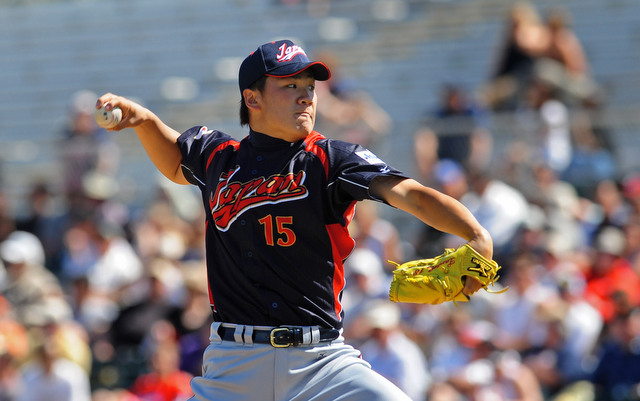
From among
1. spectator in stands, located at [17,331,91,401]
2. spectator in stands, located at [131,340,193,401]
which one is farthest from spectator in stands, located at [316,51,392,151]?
spectator in stands, located at [17,331,91,401]

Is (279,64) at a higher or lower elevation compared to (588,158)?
higher

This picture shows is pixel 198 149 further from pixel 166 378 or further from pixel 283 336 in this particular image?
pixel 166 378

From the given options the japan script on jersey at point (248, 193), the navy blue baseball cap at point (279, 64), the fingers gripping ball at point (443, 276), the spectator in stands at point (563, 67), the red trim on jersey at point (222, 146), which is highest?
the navy blue baseball cap at point (279, 64)

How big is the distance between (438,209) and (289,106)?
82 cm

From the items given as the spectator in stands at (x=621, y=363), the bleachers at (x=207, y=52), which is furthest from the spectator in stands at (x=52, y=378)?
the spectator in stands at (x=621, y=363)

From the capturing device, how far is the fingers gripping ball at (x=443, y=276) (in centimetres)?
388

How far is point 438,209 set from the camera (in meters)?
3.92

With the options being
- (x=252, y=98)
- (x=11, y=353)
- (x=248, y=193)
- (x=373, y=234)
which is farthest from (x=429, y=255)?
(x=248, y=193)

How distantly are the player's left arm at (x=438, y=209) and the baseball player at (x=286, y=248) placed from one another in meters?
0.02

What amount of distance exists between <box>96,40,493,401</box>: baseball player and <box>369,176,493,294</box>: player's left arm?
0.05ft

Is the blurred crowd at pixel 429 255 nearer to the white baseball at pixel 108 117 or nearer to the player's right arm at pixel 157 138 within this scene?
the player's right arm at pixel 157 138

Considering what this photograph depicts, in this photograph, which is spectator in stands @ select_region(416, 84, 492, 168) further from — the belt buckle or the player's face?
the belt buckle

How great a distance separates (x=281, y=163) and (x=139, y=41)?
12.4m

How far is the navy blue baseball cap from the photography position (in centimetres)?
429
